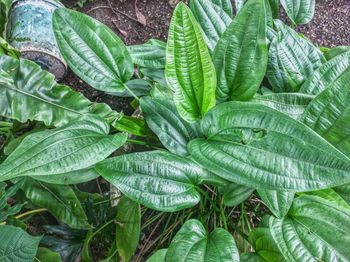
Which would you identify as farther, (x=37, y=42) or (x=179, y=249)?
(x=37, y=42)

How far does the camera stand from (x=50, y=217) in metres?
1.24

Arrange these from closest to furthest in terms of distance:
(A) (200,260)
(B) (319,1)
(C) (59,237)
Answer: (A) (200,260) → (C) (59,237) → (B) (319,1)

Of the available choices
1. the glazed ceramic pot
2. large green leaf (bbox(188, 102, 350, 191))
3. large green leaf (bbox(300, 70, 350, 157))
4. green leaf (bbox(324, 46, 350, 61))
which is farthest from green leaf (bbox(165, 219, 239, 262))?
the glazed ceramic pot

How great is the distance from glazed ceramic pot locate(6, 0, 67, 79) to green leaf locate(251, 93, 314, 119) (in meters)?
0.77

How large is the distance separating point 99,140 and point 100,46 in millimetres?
223

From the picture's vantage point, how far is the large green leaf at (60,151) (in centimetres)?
66

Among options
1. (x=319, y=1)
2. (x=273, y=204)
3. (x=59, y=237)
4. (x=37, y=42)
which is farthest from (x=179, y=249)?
(x=319, y=1)

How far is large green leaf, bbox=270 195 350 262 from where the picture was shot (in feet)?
2.16

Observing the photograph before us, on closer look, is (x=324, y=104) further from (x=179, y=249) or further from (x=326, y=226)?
(x=179, y=249)

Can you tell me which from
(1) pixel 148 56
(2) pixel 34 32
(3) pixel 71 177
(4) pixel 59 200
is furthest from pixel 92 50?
(2) pixel 34 32

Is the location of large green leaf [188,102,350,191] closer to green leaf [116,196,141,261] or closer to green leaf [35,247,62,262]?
green leaf [116,196,141,261]

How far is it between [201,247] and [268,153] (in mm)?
216

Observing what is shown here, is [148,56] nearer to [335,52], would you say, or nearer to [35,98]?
[35,98]

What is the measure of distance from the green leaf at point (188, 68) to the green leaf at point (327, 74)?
24 centimetres
